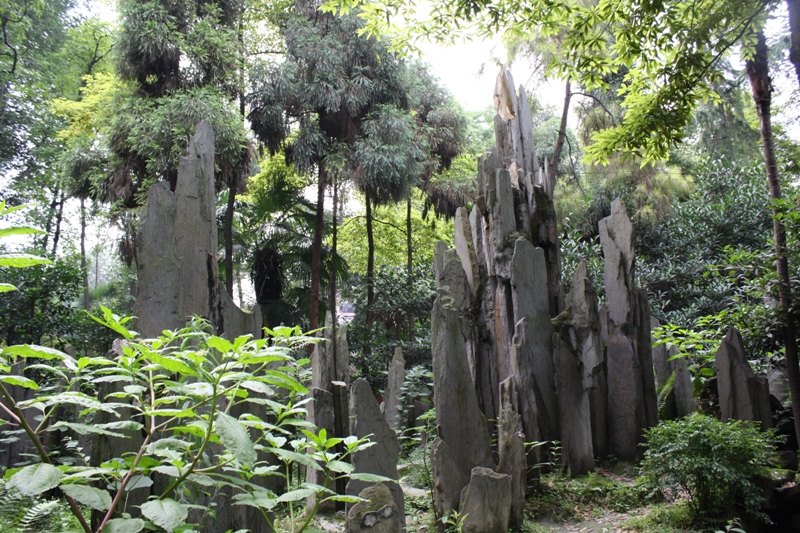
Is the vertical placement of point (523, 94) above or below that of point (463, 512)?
above

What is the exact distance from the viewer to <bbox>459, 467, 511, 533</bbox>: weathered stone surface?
358 cm

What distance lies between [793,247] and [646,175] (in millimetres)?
8731

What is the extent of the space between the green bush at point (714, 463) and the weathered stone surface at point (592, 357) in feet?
5.17

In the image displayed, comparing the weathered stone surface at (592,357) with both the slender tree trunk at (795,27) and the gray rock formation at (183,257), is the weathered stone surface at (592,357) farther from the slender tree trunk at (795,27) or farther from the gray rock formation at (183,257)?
Answer: the gray rock formation at (183,257)

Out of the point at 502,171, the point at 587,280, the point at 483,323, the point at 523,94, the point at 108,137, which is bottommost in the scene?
the point at 483,323

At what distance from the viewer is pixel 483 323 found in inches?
247

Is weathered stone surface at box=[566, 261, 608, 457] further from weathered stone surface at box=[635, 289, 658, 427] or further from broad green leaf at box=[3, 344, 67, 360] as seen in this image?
broad green leaf at box=[3, 344, 67, 360]

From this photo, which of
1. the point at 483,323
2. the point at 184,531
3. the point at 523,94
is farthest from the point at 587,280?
the point at 184,531

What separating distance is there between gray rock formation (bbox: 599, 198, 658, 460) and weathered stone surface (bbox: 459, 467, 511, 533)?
9.02 feet

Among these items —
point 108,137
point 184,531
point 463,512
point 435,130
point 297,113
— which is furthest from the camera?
point 435,130

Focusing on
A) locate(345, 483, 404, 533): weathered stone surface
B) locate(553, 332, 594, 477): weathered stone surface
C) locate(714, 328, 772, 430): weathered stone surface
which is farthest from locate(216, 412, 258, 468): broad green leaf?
locate(714, 328, 772, 430): weathered stone surface

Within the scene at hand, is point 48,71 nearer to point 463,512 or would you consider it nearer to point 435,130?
point 435,130

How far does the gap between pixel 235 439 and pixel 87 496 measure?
1.31ft

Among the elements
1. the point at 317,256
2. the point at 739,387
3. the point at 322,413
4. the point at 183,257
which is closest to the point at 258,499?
the point at 183,257
